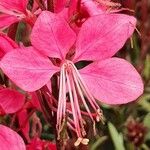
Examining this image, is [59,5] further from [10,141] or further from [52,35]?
[10,141]

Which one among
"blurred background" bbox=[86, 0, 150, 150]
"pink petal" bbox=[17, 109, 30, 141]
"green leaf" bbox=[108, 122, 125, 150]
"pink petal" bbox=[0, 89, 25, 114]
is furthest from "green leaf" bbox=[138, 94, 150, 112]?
"pink petal" bbox=[0, 89, 25, 114]

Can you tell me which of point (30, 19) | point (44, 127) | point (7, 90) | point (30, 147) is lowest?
point (44, 127)

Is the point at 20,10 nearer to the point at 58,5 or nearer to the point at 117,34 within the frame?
the point at 58,5

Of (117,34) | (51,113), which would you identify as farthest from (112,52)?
(51,113)

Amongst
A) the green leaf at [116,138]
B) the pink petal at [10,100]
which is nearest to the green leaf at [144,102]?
the green leaf at [116,138]

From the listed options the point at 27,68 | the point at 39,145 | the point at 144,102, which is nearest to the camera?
the point at 27,68

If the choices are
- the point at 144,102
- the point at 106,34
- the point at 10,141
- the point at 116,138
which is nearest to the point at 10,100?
the point at 10,141
